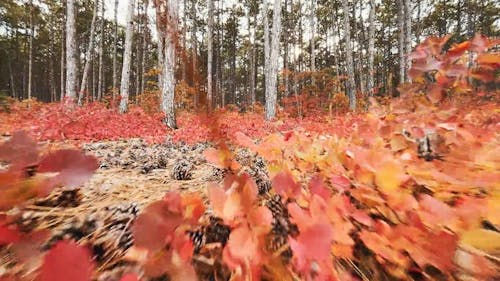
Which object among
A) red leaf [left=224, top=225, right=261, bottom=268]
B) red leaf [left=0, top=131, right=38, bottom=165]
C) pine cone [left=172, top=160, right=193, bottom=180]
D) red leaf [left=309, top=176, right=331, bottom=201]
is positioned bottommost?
red leaf [left=224, top=225, right=261, bottom=268]

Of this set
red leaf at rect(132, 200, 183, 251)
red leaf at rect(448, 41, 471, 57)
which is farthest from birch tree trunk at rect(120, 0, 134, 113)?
red leaf at rect(132, 200, 183, 251)

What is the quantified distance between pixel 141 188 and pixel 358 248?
0.94 metres

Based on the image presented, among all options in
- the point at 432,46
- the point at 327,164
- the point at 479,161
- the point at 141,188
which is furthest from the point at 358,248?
the point at 141,188

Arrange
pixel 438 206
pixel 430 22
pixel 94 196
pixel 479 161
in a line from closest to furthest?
pixel 438 206
pixel 479 161
pixel 94 196
pixel 430 22

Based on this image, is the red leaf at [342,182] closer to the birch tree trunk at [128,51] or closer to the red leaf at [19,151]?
the red leaf at [19,151]

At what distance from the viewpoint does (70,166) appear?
48 cm

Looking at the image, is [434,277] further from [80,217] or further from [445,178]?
[80,217]

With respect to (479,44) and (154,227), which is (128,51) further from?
(154,227)

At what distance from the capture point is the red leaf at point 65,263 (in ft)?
1.10

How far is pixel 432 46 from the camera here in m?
1.22

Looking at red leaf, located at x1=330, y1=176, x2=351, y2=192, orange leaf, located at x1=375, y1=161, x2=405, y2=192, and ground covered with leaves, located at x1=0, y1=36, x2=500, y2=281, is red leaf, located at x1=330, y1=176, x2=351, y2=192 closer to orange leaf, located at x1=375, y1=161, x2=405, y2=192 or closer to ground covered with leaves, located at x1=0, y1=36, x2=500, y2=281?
ground covered with leaves, located at x1=0, y1=36, x2=500, y2=281

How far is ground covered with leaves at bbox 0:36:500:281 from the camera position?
0.48 m

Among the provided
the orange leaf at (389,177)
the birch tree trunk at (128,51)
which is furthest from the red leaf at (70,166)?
the birch tree trunk at (128,51)

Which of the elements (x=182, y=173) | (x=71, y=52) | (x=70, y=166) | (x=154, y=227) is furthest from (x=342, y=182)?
(x=71, y=52)
